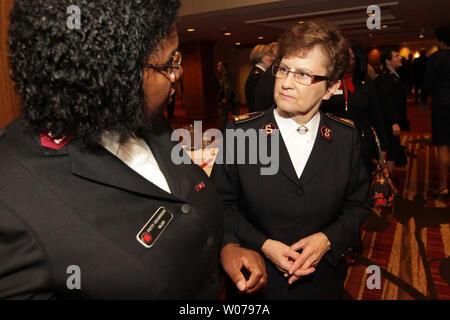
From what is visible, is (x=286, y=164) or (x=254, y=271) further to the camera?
(x=286, y=164)

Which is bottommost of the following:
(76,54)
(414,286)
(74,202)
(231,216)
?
(414,286)

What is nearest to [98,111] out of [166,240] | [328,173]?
[166,240]

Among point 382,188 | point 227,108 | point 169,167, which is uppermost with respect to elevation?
point 169,167

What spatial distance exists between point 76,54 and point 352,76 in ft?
8.55

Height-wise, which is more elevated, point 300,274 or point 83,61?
point 83,61

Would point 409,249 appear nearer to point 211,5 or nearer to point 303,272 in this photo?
point 303,272


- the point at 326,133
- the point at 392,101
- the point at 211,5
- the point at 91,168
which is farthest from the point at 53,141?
the point at 211,5

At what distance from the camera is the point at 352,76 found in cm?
282

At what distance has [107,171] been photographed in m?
0.78

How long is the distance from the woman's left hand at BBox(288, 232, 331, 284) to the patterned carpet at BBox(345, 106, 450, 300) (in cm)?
145

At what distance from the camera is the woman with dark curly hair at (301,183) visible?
129cm

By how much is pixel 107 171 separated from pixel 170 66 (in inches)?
11.9

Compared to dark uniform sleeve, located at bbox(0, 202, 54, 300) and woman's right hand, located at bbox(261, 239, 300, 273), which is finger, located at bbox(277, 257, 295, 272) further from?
dark uniform sleeve, located at bbox(0, 202, 54, 300)
